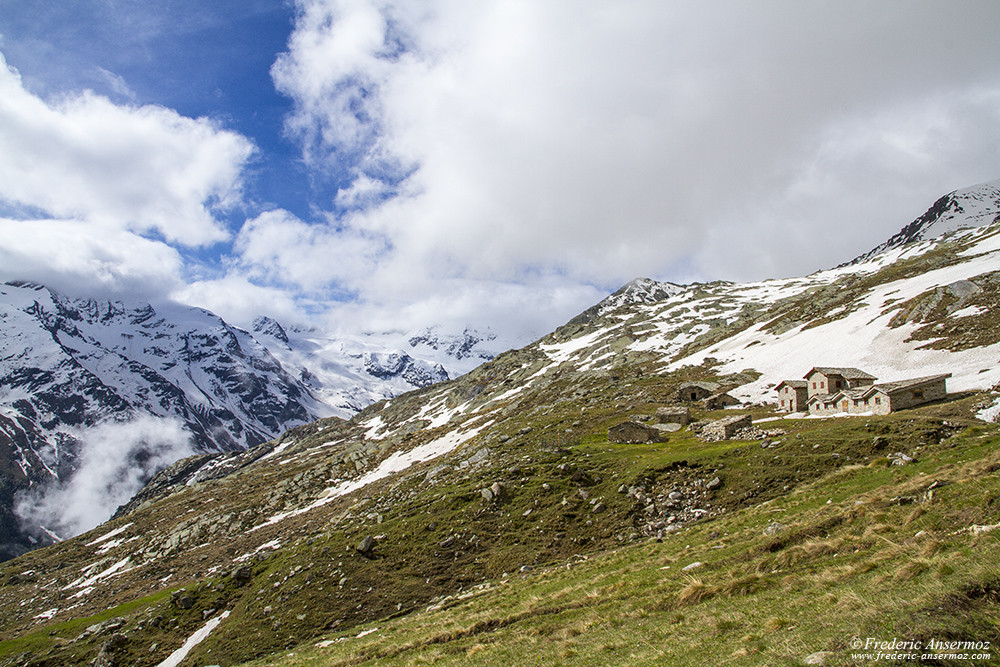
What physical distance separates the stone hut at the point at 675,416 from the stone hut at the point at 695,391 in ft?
72.4

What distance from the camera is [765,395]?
77.8m

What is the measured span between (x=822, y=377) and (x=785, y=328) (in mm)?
64751

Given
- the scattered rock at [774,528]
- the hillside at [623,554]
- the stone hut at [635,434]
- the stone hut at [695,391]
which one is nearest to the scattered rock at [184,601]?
the hillside at [623,554]

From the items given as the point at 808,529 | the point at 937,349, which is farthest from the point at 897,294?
the point at 808,529

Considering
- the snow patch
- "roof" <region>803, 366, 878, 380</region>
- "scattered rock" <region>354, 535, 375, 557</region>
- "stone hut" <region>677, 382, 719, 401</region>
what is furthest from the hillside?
"roof" <region>803, 366, 878, 380</region>

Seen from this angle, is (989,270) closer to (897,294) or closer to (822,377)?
(897,294)

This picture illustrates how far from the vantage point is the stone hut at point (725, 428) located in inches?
1955

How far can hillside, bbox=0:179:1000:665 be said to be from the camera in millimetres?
13148

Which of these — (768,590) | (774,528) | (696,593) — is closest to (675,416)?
(774,528)

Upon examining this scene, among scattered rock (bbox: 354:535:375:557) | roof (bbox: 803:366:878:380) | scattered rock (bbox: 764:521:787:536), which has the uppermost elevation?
roof (bbox: 803:366:878:380)

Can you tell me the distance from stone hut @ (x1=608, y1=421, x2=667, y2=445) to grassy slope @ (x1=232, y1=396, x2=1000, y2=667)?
24.1 meters

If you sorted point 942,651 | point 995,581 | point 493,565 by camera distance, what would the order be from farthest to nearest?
point 493,565 → point 995,581 → point 942,651

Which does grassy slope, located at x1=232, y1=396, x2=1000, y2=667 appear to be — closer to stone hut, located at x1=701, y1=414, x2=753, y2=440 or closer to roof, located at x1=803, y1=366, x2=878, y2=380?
stone hut, located at x1=701, y1=414, x2=753, y2=440

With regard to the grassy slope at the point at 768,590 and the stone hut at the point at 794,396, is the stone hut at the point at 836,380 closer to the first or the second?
the stone hut at the point at 794,396
